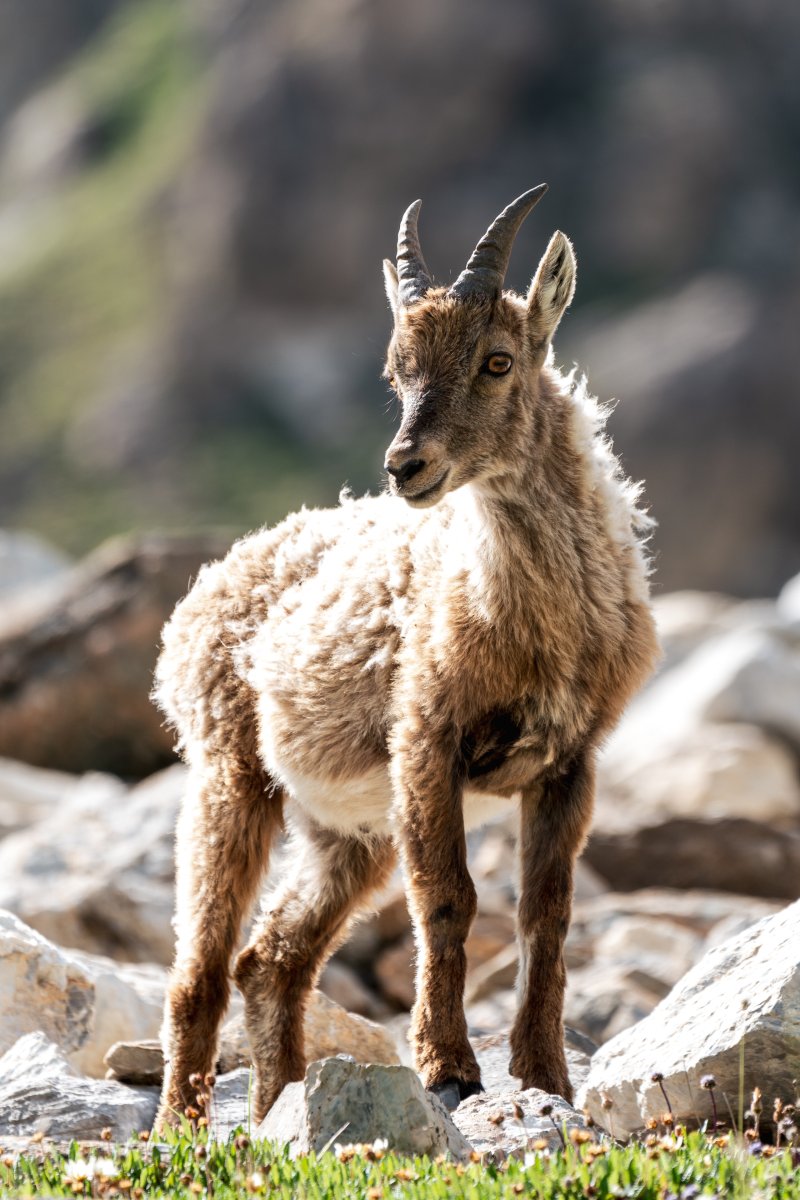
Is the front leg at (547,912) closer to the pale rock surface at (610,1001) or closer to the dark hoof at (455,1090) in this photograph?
the dark hoof at (455,1090)

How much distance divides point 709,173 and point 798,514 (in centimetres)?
1216

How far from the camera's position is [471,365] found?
6.48 meters

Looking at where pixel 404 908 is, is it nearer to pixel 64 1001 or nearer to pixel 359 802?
pixel 64 1001

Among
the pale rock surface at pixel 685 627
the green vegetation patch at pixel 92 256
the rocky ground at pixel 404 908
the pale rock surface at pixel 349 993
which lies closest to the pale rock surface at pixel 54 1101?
the rocky ground at pixel 404 908

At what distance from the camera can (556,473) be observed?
6668 mm

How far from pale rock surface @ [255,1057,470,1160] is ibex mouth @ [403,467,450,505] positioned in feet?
6.78

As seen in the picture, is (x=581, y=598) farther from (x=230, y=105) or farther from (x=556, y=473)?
(x=230, y=105)

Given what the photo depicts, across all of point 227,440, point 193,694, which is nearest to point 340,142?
point 227,440

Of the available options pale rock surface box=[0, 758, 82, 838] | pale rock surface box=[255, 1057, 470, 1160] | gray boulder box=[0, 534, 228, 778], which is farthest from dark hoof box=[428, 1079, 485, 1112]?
gray boulder box=[0, 534, 228, 778]

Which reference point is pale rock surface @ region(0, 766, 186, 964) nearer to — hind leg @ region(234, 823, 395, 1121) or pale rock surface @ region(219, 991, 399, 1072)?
pale rock surface @ region(219, 991, 399, 1072)

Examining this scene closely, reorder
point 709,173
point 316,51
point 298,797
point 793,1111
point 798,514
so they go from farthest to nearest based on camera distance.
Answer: point 316,51 < point 709,173 < point 798,514 < point 298,797 < point 793,1111

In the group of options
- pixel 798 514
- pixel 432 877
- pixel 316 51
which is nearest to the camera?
pixel 432 877

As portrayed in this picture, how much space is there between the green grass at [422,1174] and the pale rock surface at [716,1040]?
0.45m

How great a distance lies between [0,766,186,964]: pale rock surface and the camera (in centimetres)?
989
